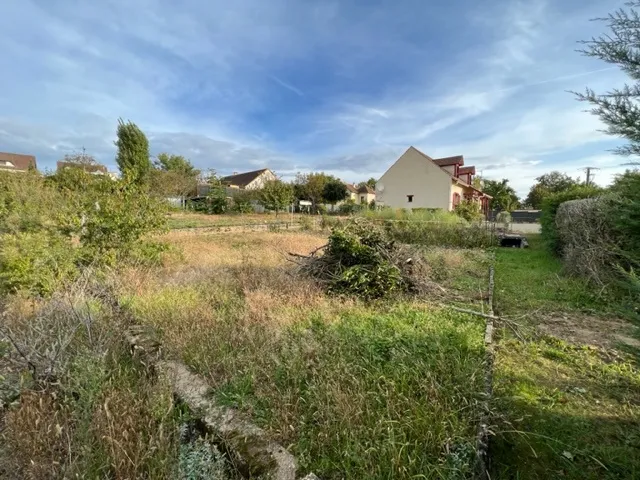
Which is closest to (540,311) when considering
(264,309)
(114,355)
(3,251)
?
(264,309)

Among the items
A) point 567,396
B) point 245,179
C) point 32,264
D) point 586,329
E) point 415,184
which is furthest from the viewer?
point 245,179

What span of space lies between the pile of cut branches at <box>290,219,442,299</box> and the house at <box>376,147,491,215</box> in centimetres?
2061

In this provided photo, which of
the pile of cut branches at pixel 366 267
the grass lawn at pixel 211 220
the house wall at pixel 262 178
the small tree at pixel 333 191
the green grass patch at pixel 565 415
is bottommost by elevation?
the green grass patch at pixel 565 415

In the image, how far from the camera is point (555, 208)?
1116 centimetres

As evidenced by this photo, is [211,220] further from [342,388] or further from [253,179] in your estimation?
[253,179]

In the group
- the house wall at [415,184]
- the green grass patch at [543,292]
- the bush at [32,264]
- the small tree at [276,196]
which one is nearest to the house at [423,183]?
the house wall at [415,184]

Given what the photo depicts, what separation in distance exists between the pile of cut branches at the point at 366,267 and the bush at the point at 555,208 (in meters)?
6.37

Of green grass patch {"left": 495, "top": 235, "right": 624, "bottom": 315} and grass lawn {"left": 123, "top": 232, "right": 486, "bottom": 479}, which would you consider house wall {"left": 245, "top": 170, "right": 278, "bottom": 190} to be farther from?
grass lawn {"left": 123, "top": 232, "right": 486, "bottom": 479}

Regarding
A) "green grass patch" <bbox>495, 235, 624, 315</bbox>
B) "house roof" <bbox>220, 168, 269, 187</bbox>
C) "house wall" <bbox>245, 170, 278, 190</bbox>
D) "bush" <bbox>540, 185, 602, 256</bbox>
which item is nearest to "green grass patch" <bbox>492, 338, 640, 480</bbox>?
"green grass patch" <bbox>495, 235, 624, 315</bbox>

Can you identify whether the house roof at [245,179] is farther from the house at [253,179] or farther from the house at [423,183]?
the house at [423,183]

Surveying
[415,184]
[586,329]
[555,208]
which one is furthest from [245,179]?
[586,329]

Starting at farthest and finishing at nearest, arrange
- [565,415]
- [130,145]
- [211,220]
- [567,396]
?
1. [130,145]
2. [211,220]
3. [567,396]
4. [565,415]

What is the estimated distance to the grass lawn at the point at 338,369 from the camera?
214 centimetres

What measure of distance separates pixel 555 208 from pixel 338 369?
11.9m
